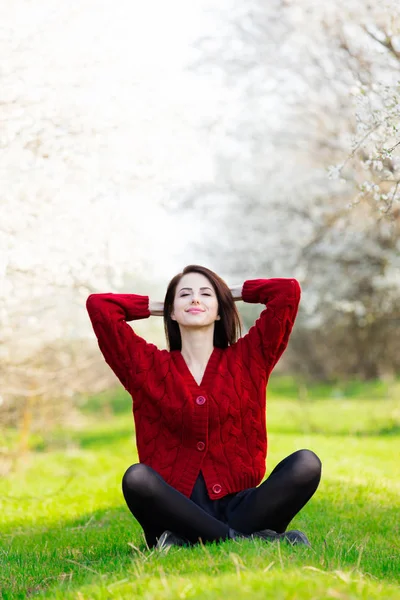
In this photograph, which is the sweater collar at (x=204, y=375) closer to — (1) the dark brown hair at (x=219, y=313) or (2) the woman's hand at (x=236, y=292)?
(1) the dark brown hair at (x=219, y=313)

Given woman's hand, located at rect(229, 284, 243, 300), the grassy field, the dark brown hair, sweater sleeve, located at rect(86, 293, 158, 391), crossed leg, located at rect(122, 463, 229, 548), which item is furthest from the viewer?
woman's hand, located at rect(229, 284, 243, 300)

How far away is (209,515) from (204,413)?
44 centimetres

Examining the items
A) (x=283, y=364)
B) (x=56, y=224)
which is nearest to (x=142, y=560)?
(x=56, y=224)

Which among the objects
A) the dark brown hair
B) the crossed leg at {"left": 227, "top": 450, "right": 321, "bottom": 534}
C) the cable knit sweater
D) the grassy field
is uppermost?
the dark brown hair

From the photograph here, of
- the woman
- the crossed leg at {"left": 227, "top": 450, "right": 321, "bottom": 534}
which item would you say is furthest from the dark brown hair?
the crossed leg at {"left": 227, "top": 450, "right": 321, "bottom": 534}

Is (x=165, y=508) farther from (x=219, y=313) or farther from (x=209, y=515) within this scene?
(x=219, y=313)

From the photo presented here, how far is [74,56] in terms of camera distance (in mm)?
5762

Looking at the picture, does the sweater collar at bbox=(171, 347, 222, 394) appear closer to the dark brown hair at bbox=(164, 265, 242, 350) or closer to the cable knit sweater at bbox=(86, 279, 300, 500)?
the cable knit sweater at bbox=(86, 279, 300, 500)

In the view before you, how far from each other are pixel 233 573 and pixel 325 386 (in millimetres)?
16075

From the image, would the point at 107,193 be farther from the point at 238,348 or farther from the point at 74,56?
the point at 238,348

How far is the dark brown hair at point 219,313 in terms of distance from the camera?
12.4 ft

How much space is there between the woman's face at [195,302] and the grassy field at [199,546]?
40.1 inches

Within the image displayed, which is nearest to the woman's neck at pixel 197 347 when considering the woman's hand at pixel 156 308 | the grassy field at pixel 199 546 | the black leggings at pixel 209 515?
the woman's hand at pixel 156 308

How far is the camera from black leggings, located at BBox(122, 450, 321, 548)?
3258 mm
